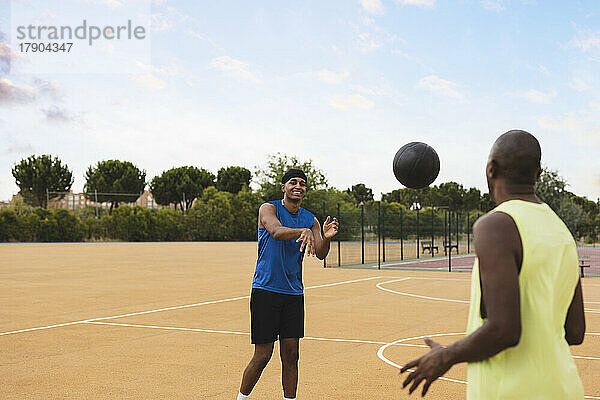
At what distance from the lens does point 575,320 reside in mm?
2518

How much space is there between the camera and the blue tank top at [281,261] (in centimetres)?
541

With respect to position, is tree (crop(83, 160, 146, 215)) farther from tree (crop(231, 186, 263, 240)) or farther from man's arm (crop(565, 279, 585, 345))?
man's arm (crop(565, 279, 585, 345))

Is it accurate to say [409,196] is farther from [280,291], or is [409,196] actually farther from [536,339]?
[536,339]

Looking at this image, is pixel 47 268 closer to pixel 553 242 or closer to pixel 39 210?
pixel 553 242

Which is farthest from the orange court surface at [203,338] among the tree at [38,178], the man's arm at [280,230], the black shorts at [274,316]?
the tree at [38,178]

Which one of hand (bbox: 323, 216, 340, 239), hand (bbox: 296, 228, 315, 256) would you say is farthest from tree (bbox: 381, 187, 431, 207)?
hand (bbox: 296, 228, 315, 256)

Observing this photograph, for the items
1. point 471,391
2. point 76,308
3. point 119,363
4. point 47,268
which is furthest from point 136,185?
point 471,391

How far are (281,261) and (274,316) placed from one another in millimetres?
429

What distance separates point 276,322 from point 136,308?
8197 mm

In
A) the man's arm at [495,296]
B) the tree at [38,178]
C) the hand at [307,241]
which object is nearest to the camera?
the man's arm at [495,296]

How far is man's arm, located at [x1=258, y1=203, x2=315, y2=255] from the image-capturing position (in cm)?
465

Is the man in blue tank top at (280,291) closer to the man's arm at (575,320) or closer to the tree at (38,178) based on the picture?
the man's arm at (575,320)

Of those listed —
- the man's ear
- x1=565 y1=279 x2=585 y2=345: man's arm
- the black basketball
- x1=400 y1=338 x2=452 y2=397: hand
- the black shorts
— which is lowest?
the black shorts

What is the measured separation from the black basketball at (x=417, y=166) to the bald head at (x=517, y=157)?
15.2ft
